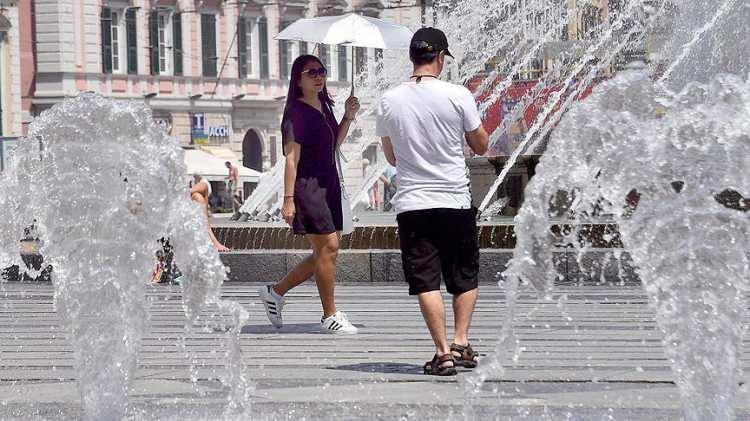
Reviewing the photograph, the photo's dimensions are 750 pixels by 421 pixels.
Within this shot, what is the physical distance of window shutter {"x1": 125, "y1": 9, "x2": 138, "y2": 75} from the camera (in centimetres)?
6188

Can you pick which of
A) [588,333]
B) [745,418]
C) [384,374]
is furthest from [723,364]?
[588,333]

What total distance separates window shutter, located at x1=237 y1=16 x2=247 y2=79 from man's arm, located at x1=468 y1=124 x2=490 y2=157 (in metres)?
57.5

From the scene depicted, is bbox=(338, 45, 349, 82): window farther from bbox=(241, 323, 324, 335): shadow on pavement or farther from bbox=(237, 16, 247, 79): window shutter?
bbox=(241, 323, 324, 335): shadow on pavement

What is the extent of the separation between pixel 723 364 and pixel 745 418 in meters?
0.22

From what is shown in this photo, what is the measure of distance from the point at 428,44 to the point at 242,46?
191 ft

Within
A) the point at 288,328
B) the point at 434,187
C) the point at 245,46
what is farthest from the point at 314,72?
the point at 245,46

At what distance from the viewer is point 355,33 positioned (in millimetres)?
11875

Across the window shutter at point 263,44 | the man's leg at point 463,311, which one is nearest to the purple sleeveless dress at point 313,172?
the man's leg at point 463,311

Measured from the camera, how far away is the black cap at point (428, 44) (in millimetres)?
8523

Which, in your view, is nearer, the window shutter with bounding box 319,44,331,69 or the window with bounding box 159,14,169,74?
the window with bounding box 159,14,169,74

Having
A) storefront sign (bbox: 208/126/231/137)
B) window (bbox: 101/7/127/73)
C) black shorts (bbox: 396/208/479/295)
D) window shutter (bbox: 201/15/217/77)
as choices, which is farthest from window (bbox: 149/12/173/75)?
black shorts (bbox: 396/208/479/295)

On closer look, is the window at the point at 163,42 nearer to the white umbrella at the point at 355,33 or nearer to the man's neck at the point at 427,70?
the white umbrella at the point at 355,33

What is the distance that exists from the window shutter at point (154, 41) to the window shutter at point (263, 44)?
192 inches

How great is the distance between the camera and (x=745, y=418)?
653 cm
